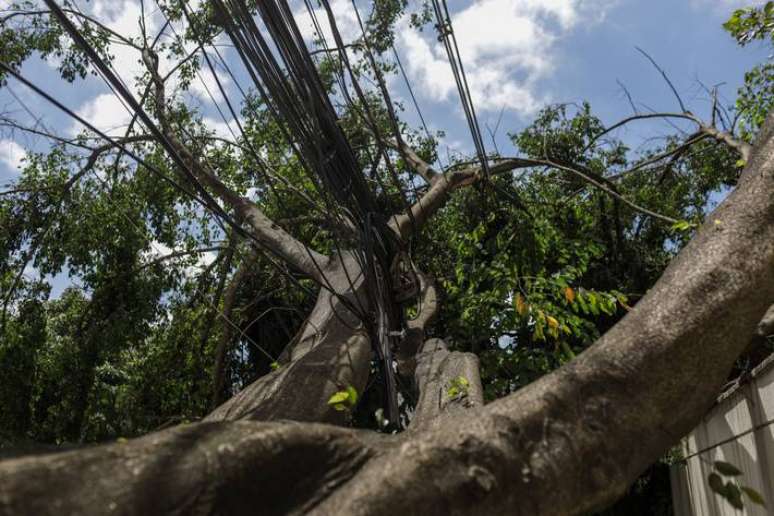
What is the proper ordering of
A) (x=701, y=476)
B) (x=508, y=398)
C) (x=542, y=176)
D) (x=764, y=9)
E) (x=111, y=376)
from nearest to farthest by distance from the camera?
(x=508, y=398)
(x=764, y=9)
(x=701, y=476)
(x=542, y=176)
(x=111, y=376)

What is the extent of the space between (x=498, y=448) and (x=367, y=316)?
327cm

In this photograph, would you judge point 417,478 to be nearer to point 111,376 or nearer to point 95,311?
point 95,311

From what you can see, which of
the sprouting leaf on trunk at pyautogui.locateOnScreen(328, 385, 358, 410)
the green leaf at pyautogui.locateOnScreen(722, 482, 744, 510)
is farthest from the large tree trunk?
the sprouting leaf on trunk at pyautogui.locateOnScreen(328, 385, 358, 410)

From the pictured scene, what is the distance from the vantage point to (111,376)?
12.8 metres

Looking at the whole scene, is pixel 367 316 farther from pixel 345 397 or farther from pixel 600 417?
pixel 600 417

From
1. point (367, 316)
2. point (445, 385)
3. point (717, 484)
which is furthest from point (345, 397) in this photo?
point (367, 316)

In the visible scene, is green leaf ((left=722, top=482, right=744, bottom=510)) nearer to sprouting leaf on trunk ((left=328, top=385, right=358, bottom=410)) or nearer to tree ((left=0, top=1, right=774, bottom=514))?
tree ((left=0, top=1, right=774, bottom=514))

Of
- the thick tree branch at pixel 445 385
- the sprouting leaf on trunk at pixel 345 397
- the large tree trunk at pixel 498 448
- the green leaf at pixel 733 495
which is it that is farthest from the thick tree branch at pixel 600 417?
the thick tree branch at pixel 445 385

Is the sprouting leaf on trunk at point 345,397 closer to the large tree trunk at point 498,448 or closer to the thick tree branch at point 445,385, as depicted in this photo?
the thick tree branch at point 445,385

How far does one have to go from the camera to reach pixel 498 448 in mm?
1632

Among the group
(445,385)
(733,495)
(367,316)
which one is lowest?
(733,495)

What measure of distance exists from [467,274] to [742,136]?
280cm

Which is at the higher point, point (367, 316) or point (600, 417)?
point (367, 316)

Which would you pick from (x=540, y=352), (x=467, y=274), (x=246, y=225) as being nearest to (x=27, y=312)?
(x=246, y=225)
